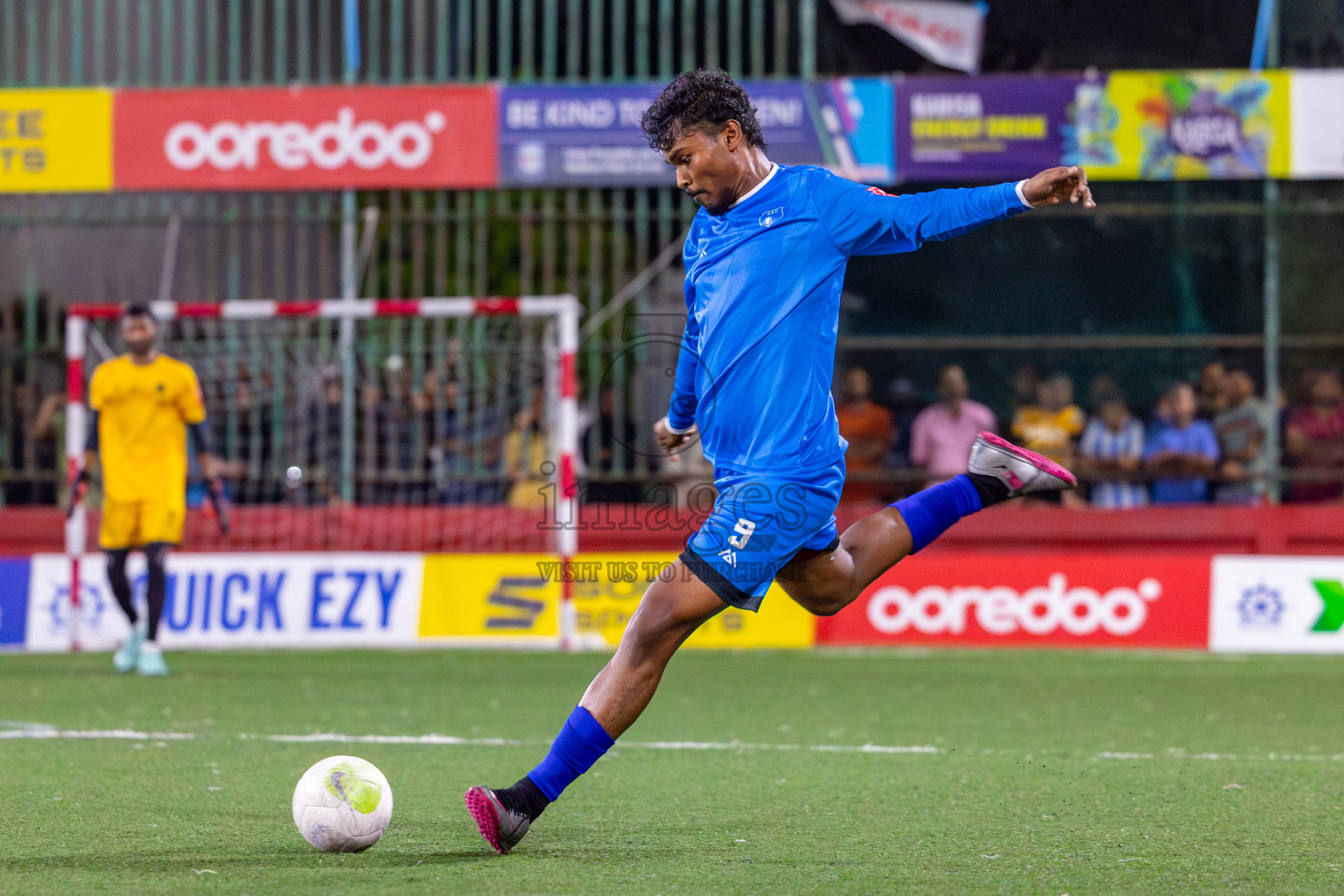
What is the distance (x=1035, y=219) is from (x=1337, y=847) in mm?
10078

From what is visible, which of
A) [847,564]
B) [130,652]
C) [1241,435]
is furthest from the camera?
[1241,435]

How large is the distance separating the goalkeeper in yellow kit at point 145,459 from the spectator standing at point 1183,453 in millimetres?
7407

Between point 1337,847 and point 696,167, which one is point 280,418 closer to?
point 696,167

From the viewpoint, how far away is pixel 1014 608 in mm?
12117

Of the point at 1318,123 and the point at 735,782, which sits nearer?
the point at 735,782

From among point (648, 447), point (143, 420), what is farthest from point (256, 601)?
point (648, 447)

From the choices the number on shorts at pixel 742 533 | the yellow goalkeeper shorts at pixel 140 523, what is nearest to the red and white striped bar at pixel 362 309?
the yellow goalkeeper shorts at pixel 140 523

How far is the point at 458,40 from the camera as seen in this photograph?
1419cm

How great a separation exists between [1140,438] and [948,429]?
60.6 inches

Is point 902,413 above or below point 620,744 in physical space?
above

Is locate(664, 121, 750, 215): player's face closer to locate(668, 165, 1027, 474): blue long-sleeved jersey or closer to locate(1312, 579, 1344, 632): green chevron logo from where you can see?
locate(668, 165, 1027, 474): blue long-sleeved jersey

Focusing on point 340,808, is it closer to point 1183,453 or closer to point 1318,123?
point 1183,453

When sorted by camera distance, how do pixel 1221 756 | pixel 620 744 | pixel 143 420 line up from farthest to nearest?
pixel 143 420, pixel 620 744, pixel 1221 756

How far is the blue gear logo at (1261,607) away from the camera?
11812 mm
